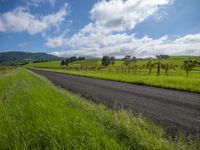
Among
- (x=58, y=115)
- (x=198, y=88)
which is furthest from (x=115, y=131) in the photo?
(x=198, y=88)

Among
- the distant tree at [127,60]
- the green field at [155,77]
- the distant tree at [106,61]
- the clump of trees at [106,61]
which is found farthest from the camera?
the distant tree at [106,61]

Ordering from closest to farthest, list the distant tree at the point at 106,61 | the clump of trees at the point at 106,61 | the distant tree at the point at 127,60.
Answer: the distant tree at the point at 127,60 < the clump of trees at the point at 106,61 < the distant tree at the point at 106,61

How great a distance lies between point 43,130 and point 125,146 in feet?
6.32

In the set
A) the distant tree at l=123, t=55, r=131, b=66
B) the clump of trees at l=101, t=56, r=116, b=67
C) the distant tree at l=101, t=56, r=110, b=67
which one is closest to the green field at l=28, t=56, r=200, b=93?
the distant tree at l=123, t=55, r=131, b=66

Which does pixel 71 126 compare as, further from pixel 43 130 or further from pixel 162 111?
pixel 162 111

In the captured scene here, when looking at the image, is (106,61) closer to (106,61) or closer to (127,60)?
(106,61)

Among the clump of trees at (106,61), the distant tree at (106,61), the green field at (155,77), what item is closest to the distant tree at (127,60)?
the clump of trees at (106,61)

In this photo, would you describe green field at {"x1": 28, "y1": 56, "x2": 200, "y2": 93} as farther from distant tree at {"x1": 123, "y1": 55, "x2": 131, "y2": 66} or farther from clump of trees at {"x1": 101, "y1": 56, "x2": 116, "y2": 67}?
clump of trees at {"x1": 101, "y1": 56, "x2": 116, "y2": 67}

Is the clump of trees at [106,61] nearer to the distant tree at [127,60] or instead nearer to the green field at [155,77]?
the distant tree at [127,60]

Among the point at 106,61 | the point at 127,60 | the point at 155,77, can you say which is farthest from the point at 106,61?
the point at 155,77

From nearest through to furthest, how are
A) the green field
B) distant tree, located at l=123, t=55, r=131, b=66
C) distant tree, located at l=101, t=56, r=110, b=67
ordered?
the green field
distant tree, located at l=123, t=55, r=131, b=66
distant tree, located at l=101, t=56, r=110, b=67

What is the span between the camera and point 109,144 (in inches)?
160

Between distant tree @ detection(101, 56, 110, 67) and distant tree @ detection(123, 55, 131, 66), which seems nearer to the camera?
distant tree @ detection(123, 55, 131, 66)

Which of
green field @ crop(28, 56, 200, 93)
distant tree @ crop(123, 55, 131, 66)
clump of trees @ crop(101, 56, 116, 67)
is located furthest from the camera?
clump of trees @ crop(101, 56, 116, 67)
